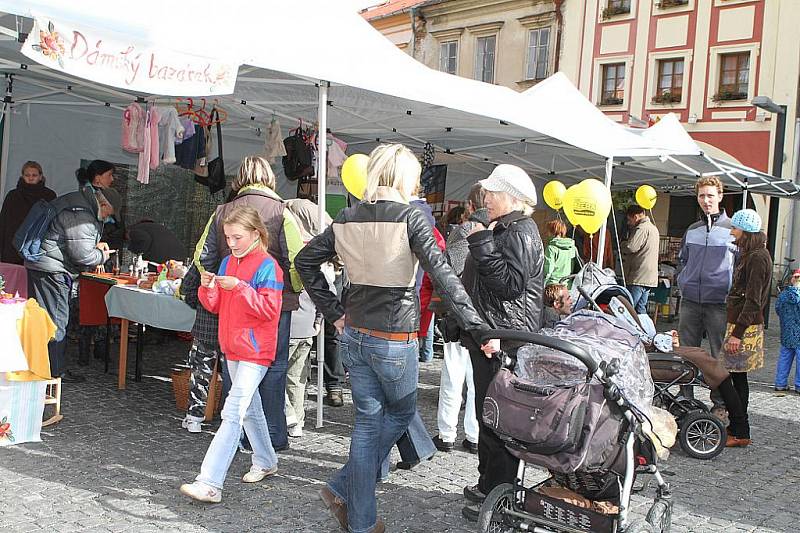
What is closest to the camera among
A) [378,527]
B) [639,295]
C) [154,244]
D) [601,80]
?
[378,527]

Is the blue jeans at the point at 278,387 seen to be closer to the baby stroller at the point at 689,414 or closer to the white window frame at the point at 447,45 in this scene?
the baby stroller at the point at 689,414

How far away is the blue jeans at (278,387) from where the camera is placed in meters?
4.95

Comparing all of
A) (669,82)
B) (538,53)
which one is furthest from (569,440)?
(538,53)

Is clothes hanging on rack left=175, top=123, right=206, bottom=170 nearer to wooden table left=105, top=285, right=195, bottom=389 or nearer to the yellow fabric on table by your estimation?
wooden table left=105, top=285, right=195, bottom=389

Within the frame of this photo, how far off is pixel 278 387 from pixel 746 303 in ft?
11.6

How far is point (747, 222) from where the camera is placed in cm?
623

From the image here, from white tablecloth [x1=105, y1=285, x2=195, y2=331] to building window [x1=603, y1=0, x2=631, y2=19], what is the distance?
2116 centimetres

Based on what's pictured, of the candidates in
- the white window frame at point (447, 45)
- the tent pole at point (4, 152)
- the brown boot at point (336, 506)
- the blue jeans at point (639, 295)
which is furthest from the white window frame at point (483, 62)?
the brown boot at point (336, 506)

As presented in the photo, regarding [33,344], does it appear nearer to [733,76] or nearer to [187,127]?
[187,127]

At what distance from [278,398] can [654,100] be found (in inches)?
826

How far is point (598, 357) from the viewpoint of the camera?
3.51m

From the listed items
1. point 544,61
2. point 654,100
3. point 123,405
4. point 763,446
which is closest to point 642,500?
point 763,446

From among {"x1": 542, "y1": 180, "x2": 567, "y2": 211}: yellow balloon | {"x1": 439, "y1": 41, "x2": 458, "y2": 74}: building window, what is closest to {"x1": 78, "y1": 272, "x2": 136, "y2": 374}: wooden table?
{"x1": 542, "y1": 180, "x2": 567, "y2": 211}: yellow balloon

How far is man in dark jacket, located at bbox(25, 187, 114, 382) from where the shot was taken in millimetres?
6242
